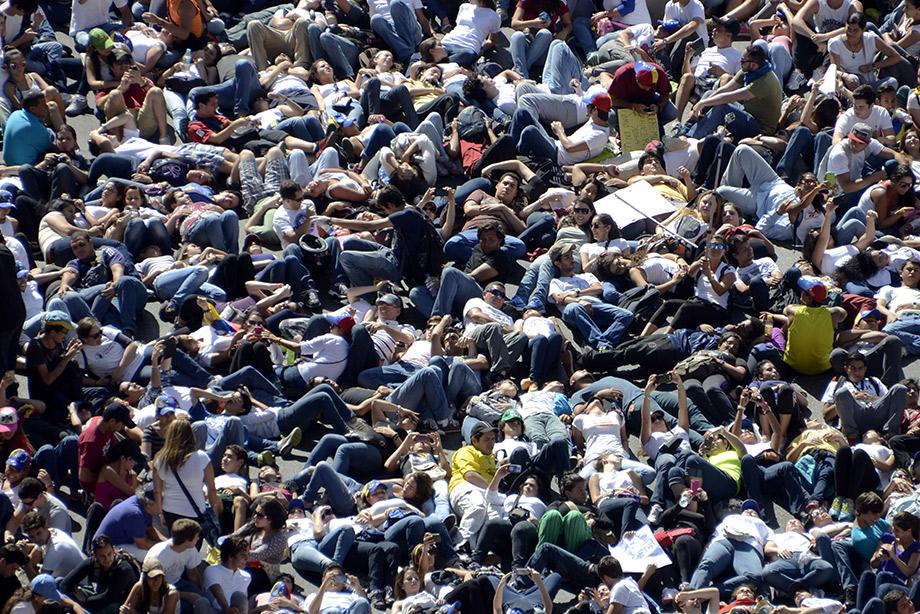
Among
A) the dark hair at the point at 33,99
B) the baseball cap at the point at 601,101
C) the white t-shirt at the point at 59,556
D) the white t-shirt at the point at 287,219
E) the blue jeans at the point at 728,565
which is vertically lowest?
the blue jeans at the point at 728,565

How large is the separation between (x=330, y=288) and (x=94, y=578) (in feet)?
16.9

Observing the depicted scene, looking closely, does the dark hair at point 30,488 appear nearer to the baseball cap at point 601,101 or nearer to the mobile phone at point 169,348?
the mobile phone at point 169,348

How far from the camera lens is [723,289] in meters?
19.7

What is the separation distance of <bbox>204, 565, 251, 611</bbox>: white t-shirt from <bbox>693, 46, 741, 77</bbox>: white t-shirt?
931cm

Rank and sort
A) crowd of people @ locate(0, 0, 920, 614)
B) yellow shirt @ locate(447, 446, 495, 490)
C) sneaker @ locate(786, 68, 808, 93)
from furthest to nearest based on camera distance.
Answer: sneaker @ locate(786, 68, 808, 93) → yellow shirt @ locate(447, 446, 495, 490) → crowd of people @ locate(0, 0, 920, 614)

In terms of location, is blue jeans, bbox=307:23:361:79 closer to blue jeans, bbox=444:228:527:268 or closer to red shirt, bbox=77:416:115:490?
blue jeans, bbox=444:228:527:268

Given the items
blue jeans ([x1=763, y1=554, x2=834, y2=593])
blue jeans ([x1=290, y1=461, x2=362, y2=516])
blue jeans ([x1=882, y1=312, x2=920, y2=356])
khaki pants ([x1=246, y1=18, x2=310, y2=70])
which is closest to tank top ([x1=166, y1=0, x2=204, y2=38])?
khaki pants ([x1=246, y1=18, x2=310, y2=70])

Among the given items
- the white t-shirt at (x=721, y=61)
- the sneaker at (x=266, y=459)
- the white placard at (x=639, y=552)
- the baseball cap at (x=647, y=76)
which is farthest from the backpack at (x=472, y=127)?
the white placard at (x=639, y=552)

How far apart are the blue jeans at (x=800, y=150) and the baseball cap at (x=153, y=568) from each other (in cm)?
883

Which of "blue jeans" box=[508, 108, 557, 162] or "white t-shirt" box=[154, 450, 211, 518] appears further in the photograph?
"blue jeans" box=[508, 108, 557, 162]

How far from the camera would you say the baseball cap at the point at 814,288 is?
755 inches

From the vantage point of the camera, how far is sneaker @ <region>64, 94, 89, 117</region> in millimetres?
22516

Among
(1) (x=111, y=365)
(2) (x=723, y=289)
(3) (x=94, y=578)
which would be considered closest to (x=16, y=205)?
(1) (x=111, y=365)

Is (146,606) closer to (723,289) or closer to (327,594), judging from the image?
(327,594)
